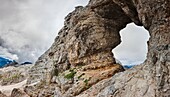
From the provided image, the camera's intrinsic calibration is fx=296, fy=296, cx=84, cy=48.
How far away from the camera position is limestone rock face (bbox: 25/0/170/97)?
53.0ft

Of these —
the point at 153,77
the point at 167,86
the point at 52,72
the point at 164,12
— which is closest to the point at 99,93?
the point at 153,77

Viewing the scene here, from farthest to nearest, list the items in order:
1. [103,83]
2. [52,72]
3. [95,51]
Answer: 1. [52,72]
2. [95,51]
3. [103,83]

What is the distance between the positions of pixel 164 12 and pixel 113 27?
9.39m

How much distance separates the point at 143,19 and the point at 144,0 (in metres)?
1.71

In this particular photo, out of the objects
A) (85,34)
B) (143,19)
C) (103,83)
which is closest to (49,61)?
(85,34)

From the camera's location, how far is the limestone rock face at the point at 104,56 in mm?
16141

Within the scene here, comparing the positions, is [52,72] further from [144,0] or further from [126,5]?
[144,0]

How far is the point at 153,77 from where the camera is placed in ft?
53.1

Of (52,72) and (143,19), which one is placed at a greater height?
(143,19)

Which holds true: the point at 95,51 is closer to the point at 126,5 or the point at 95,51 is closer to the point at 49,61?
the point at 126,5

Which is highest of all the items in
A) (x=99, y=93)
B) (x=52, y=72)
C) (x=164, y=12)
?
(x=164, y=12)

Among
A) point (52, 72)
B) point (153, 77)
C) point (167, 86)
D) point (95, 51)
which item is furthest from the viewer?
point (52, 72)

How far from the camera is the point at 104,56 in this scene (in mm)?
24094

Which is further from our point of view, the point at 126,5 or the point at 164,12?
the point at 126,5
